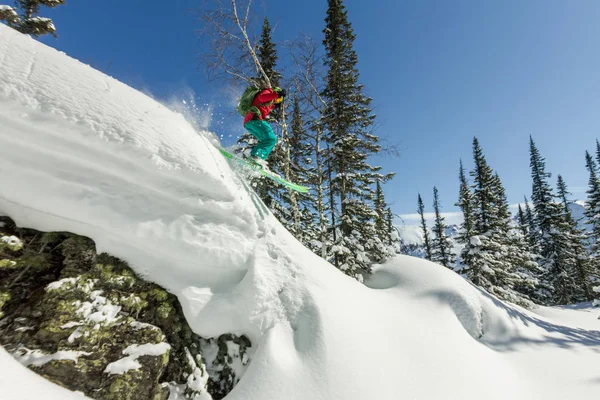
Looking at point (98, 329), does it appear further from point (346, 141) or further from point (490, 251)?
point (490, 251)

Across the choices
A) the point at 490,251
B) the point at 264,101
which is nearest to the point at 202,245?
the point at 264,101

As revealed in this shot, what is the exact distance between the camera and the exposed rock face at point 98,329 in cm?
279

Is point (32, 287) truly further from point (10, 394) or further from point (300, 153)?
point (300, 153)

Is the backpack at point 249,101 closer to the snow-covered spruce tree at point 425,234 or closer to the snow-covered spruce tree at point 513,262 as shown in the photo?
the snow-covered spruce tree at point 513,262

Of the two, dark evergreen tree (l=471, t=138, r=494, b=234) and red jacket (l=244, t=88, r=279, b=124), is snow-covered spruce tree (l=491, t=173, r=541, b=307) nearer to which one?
dark evergreen tree (l=471, t=138, r=494, b=234)

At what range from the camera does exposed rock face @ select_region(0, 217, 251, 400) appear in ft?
9.14

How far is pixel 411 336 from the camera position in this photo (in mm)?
4711

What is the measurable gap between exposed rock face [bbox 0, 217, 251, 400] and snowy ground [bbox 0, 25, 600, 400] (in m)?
0.20

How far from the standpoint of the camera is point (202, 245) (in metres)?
3.95

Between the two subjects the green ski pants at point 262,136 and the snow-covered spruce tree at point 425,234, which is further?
the snow-covered spruce tree at point 425,234

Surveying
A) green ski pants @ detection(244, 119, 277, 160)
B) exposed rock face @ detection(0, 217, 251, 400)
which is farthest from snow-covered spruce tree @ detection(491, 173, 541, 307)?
exposed rock face @ detection(0, 217, 251, 400)

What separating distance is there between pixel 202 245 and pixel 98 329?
148 cm

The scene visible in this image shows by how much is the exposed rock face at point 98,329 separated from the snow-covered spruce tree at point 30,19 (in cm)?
1169

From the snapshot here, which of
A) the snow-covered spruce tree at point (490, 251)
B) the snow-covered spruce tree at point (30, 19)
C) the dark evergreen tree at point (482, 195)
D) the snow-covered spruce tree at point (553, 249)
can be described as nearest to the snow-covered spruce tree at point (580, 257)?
the snow-covered spruce tree at point (553, 249)
